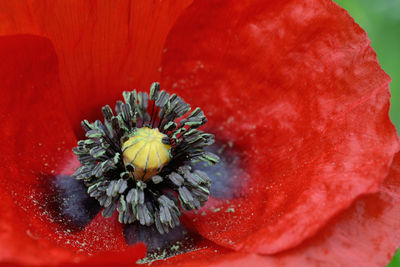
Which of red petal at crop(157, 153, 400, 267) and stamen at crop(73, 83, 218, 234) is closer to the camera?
red petal at crop(157, 153, 400, 267)

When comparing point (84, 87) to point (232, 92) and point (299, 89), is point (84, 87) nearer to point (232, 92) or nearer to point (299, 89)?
point (232, 92)

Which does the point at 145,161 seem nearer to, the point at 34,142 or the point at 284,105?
the point at 34,142

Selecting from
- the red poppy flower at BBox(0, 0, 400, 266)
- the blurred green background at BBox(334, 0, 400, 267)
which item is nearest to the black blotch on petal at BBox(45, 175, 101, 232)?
the red poppy flower at BBox(0, 0, 400, 266)

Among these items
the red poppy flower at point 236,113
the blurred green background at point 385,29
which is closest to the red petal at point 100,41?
the red poppy flower at point 236,113

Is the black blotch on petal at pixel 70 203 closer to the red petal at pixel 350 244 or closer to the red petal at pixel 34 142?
the red petal at pixel 34 142

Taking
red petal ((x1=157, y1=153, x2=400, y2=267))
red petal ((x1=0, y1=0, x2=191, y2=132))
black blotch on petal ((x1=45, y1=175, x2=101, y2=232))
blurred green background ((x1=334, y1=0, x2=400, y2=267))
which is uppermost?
blurred green background ((x1=334, y1=0, x2=400, y2=267))

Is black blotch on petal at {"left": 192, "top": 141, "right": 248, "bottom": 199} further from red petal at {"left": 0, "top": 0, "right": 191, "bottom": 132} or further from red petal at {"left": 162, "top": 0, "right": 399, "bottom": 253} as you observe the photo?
red petal at {"left": 0, "top": 0, "right": 191, "bottom": 132}

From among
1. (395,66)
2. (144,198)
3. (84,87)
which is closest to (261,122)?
(144,198)
